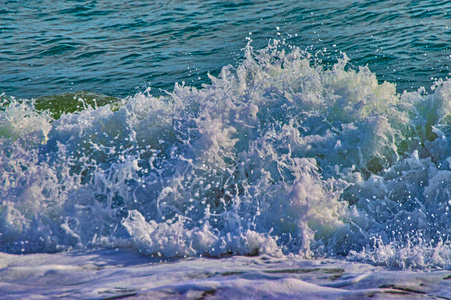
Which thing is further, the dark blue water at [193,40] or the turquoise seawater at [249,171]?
the dark blue water at [193,40]

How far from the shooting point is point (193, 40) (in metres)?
9.98

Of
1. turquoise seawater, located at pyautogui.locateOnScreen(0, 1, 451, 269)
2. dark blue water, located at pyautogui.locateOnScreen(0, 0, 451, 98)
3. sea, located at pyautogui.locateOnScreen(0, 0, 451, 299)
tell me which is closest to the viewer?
sea, located at pyautogui.locateOnScreen(0, 0, 451, 299)

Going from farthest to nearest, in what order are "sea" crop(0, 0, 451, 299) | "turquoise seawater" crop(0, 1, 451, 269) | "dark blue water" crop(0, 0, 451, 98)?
"dark blue water" crop(0, 0, 451, 98) → "turquoise seawater" crop(0, 1, 451, 269) → "sea" crop(0, 0, 451, 299)

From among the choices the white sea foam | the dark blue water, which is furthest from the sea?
the dark blue water

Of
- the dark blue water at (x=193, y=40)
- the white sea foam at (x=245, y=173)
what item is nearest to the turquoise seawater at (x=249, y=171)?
the white sea foam at (x=245, y=173)

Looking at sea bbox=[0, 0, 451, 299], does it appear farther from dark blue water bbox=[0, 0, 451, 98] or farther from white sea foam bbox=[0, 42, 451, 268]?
dark blue water bbox=[0, 0, 451, 98]

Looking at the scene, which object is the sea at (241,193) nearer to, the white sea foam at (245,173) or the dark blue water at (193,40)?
the white sea foam at (245,173)

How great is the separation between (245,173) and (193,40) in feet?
20.7

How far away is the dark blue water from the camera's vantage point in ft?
25.9

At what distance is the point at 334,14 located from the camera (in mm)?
10500

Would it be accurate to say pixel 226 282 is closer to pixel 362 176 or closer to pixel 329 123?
pixel 362 176

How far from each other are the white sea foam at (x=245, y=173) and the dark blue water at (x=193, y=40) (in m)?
2.36

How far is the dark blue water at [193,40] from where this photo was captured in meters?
7.90

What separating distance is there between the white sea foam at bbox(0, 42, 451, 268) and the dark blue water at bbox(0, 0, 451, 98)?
236cm
